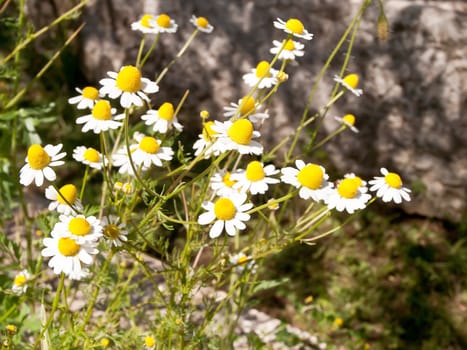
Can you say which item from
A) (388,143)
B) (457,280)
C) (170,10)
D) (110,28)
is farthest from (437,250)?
(110,28)

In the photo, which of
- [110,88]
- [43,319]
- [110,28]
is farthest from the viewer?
[110,28]

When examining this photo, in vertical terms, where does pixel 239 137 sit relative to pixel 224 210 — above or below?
above

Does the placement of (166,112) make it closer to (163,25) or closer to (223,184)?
(223,184)

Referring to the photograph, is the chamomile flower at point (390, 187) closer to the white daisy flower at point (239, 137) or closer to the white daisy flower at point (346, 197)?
the white daisy flower at point (346, 197)

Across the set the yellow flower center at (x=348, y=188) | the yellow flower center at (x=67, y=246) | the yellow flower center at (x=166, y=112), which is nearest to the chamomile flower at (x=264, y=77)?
the yellow flower center at (x=166, y=112)

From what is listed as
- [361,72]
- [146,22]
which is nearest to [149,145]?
[146,22]

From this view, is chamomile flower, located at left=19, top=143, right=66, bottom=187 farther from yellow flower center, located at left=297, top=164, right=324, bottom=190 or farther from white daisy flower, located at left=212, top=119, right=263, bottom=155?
yellow flower center, located at left=297, top=164, right=324, bottom=190

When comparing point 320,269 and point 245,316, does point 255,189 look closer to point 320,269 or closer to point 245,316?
point 245,316

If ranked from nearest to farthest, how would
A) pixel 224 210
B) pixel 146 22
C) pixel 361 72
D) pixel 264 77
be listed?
1. pixel 224 210
2. pixel 264 77
3. pixel 146 22
4. pixel 361 72
